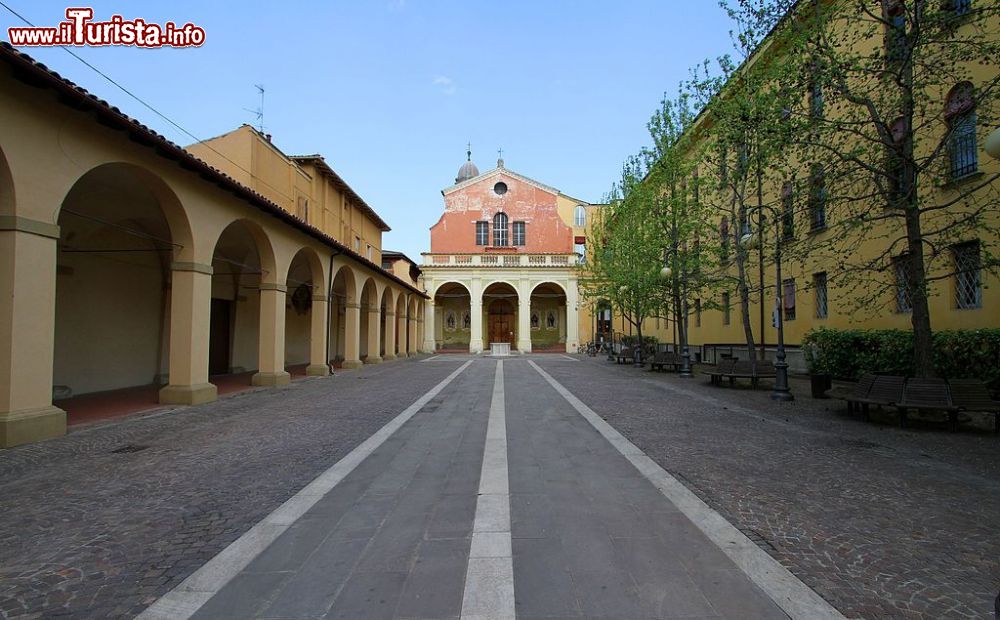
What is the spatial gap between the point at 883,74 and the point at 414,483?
372 inches

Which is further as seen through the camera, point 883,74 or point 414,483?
point 883,74

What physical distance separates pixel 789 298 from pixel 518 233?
26.2 m

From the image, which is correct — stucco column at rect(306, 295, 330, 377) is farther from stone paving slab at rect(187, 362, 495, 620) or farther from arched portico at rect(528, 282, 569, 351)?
arched portico at rect(528, 282, 569, 351)

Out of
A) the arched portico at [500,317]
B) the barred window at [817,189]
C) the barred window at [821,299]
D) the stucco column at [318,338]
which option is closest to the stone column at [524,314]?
the arched portico at [500,317]

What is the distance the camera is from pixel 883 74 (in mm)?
7828

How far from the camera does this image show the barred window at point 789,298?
17280 mm

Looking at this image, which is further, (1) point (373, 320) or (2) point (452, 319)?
(2) point (452, 319)

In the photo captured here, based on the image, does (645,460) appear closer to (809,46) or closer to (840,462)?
(840,462)

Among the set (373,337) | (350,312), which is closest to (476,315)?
(373,337)

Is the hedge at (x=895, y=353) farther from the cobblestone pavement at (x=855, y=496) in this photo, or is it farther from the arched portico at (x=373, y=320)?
the arched portico at (x=373, y=320)

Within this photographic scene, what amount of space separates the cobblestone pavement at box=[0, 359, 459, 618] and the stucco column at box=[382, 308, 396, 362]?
18412mm

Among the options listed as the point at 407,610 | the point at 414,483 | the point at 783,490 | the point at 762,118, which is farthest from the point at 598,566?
the point at 762,118

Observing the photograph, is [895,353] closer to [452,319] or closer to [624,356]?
[624,356]

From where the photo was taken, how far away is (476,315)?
3622 centimetres
